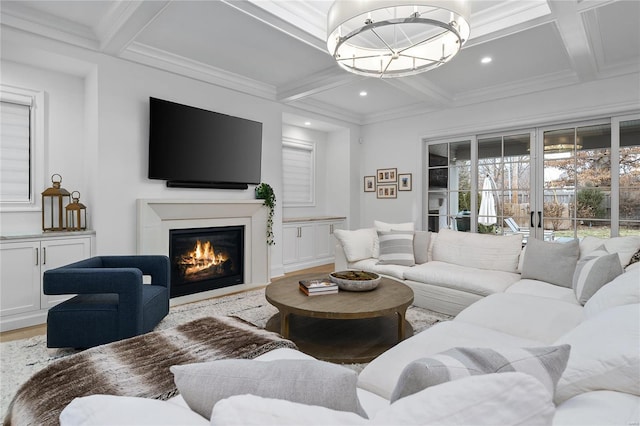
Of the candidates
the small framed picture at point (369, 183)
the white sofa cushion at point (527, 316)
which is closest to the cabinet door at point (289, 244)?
the small framed picture at point (369, 183)

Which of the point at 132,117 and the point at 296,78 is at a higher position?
the point at 296,78

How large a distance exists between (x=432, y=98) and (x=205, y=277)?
370 cm

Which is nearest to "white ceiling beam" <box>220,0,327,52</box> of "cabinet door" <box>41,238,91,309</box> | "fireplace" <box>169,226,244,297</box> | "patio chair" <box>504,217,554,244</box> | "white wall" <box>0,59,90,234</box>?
"white wall" <box>0,59,90,234</box>

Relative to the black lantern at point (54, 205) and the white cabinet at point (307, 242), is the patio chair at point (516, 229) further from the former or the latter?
the black lantern at point (54, 205)

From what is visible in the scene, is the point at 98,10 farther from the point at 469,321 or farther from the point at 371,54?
the point at 469,321

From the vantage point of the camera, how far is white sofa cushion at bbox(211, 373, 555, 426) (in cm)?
53

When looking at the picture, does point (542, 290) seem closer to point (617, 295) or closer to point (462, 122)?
point (617, 295)

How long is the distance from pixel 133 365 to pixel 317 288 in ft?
4.94

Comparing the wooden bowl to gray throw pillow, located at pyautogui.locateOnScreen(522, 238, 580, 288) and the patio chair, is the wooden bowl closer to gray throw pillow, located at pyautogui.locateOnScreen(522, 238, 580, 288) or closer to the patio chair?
gray throw pillow, located at pyautogui.locateOnScreen(522, 238, 580, 288)

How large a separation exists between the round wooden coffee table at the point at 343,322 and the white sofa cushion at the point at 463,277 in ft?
2.10

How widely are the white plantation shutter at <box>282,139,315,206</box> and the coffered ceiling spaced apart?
4.30ft

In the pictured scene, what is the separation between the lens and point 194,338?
5.21 ft

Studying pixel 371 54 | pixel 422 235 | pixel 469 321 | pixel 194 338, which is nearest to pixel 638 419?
pixel 469 321

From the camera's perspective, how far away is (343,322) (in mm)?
2902
